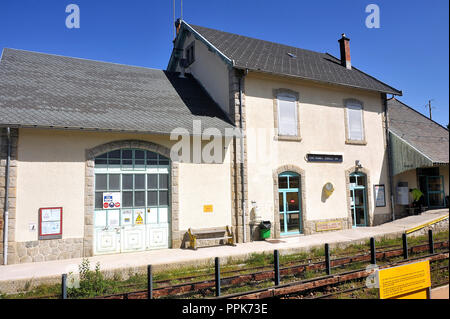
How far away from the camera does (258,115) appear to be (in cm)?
1379

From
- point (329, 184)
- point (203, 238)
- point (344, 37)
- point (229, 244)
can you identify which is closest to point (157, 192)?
point (203, 238)

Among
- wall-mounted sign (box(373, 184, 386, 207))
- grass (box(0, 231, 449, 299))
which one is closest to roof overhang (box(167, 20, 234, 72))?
grass (box(0, 231, 449, 299))

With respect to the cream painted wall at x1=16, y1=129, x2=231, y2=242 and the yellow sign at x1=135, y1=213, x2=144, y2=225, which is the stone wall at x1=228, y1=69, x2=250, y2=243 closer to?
the cream painted wall at x1=16, y1=129, x2=231, y2=242

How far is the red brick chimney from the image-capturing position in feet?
62.2

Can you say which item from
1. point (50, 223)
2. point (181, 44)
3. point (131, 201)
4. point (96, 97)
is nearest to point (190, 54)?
point (181, 44)

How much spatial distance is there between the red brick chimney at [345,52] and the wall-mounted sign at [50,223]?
15.9 meters

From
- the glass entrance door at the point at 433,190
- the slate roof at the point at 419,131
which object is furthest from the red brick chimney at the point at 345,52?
the glass entrance door at the point at 433,190

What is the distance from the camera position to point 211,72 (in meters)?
15.1

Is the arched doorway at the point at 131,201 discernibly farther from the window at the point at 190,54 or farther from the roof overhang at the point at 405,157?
the roof overhang at the point at 405,157

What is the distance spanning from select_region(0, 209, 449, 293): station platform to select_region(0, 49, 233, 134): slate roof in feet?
12.6

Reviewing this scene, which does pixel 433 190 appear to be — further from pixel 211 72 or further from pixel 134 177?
pixel 134 177

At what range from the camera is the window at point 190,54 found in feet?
54.8
